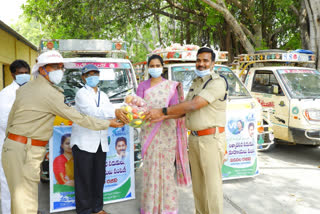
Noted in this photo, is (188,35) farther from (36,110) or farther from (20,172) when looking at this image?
(20,172)

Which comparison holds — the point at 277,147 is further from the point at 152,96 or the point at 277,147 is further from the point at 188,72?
the point at 152,96

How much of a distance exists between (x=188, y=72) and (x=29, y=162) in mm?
3390

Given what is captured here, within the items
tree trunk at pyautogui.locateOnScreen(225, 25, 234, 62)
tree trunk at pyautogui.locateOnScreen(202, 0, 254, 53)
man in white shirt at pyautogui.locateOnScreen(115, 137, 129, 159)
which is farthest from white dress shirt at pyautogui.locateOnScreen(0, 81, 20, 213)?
tree trunk at pyautogui.locateOnScreen(225, 25, 234, 62)

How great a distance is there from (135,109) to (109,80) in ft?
6.56

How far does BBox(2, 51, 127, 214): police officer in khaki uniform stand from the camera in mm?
2545

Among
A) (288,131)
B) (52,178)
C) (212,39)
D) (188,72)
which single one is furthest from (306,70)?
(212,39)

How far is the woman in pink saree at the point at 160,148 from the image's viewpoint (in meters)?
3.39

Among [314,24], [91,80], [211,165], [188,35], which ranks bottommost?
[211,165]

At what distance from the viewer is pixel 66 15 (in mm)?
11578

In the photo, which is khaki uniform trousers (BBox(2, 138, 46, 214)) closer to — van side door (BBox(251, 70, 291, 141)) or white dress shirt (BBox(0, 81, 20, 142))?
white dress shirt (BBox(0, 81, 20, 142))

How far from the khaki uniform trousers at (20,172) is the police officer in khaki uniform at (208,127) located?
1.50m

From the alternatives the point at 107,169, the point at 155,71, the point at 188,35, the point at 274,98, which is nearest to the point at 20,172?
the point at 107,169

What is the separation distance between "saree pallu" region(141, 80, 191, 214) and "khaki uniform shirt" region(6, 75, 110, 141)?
43.2 inches

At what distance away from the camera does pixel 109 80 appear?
485 centimetres
